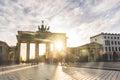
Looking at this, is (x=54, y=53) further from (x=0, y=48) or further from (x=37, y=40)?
(x=0, y=48)

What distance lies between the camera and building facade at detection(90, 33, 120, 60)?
77.7 metres

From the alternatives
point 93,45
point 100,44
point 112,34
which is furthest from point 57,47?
point 112,34

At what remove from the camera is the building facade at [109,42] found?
77688 mm

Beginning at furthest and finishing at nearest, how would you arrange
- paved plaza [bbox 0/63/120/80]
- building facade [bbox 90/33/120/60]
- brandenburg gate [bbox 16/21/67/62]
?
building facade [bbox 90/33/120/60]
brandenburg gate [bbox 16/21/67/62]
paved plaza [bbox 0/63/120/80]

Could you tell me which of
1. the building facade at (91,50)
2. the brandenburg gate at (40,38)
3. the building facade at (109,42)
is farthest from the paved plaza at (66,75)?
the building facade at (109,42)

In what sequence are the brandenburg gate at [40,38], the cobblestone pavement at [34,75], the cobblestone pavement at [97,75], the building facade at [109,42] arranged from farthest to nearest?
1. the building facade at [109,42]
2. the brandenburg gate at [40,38]
3. the cobblestone pavement at [34,75]
4. the cobblestone pavement at [97,75]

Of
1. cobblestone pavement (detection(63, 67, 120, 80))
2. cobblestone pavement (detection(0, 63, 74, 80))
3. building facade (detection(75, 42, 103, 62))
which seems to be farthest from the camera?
building facade (detection(75, 42, 103, 62))

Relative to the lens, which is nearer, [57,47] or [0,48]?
[0,48]

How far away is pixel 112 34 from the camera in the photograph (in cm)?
8031

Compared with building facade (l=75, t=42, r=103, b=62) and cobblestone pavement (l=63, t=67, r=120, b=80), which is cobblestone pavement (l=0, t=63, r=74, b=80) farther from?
building facade (l=75, t=42, r=103, b=62)

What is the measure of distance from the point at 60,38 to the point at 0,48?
26731mm

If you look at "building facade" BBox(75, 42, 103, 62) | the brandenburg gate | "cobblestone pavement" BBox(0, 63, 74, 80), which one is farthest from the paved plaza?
"building facade" BBox(75, 42, 103, 62)

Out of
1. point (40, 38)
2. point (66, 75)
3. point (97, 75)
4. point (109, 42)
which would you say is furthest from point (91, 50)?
point (97, 75)

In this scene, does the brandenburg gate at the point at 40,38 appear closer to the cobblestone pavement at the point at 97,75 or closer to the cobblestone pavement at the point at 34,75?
the cobblestone pavement at the point at 34,75
